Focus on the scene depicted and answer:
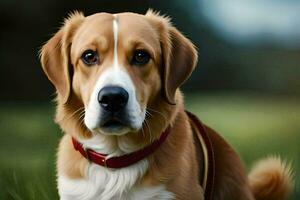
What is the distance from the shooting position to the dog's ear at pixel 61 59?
9.62 ft

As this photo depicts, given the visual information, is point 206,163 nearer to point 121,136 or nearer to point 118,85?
point 121,136

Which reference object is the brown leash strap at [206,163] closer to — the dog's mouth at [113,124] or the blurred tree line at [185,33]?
the dog's mouth at [113,124]

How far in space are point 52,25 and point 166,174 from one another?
1317mm

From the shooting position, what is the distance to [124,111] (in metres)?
2.74

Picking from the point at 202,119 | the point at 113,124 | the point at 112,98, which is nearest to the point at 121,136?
the point at 113,124

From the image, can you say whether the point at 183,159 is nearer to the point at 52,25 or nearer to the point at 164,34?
the point at 164,34

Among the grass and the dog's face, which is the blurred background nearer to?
the grass

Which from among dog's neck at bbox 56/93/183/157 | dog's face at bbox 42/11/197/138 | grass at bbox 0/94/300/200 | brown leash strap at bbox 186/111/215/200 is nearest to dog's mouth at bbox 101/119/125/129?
dog's face at bbox 42/11/197/138

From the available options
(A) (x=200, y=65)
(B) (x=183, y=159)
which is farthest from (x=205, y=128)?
(A) (x=200, y=65)

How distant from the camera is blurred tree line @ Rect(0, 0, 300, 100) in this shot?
3871mm

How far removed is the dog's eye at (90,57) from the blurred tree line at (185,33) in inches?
38.4

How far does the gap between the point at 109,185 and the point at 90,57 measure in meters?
0.52

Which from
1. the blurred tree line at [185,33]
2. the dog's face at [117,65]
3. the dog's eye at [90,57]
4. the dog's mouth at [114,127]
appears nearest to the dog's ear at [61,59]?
the dog's face at [117,65]

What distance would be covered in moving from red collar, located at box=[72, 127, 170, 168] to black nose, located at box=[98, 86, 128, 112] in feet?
1.00
